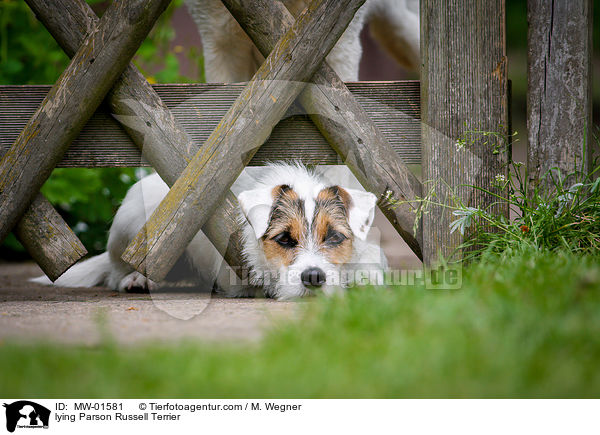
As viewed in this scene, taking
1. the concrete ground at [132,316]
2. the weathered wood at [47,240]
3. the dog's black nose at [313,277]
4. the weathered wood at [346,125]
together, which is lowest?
the concrete ground at [132,316]

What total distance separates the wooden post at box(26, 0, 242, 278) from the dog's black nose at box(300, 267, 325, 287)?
0.61 m

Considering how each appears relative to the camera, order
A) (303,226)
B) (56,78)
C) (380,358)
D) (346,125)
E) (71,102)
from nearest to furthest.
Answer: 1. (380,358)
2. (71,102)
3. (346,125)
4. (303,226)
5. (56,78)

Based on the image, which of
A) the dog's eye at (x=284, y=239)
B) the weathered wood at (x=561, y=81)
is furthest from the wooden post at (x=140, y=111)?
the weathered wood at (x=561, y=81)

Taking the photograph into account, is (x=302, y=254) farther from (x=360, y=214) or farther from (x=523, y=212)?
(x=523, y=212)

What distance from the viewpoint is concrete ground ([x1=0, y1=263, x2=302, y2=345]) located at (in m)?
2.03

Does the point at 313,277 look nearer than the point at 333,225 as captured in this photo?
Yes

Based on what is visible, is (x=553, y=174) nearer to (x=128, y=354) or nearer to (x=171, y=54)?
(x=128, y=354)

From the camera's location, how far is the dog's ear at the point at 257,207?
10.1 feet

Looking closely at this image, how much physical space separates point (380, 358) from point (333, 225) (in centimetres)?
163

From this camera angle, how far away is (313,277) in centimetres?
295

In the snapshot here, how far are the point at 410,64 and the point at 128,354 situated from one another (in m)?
4.87

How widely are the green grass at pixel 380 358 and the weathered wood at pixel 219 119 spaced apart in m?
1.37

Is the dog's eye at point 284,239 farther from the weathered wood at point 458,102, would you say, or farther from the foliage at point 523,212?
the weathered wood at point 458,102
